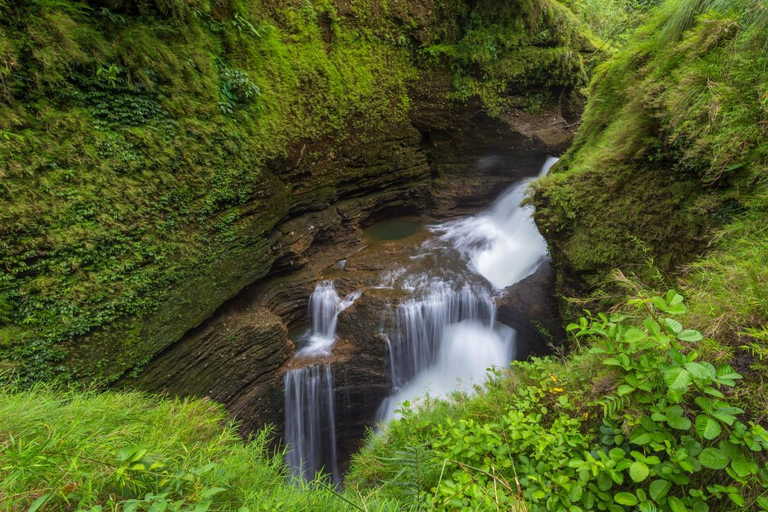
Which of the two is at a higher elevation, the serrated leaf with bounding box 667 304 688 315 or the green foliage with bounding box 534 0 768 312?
the green foliage with bounding box 534 0 768 312

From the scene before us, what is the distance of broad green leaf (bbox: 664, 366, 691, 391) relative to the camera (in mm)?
1371

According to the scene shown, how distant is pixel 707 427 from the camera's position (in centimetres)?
134

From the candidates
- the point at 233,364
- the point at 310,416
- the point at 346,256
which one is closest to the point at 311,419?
the point at 310,416

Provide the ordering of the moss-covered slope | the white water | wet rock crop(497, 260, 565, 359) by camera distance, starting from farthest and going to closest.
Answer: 1. the white water
2. wet rock crop(497, 260, 565, 359)
3. the moss-covered slope

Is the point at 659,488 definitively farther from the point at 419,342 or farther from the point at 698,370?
the point at 419,342

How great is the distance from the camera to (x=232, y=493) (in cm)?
187

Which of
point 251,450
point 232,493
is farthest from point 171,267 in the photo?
point 232,493

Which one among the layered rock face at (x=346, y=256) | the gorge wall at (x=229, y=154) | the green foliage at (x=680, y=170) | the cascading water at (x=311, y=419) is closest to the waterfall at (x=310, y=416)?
the cascading water at (x=311, y=419)

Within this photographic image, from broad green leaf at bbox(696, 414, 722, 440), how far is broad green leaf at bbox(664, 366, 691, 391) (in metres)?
0.15

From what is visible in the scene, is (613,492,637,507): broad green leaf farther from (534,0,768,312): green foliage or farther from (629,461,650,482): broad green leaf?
(534,0,768,312): green foliage

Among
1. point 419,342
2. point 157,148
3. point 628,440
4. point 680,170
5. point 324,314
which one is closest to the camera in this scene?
point 628,440

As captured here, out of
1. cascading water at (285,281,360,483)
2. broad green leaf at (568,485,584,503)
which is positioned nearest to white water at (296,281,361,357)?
cascading water at (285,281,360,483)

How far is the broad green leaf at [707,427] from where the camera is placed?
1.32 m

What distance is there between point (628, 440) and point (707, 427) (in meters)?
0.41
